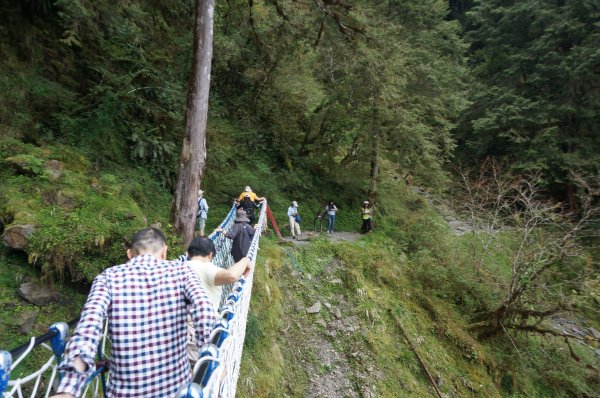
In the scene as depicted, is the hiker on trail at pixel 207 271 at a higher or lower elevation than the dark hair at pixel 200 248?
lower

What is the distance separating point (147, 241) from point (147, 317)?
312 mm

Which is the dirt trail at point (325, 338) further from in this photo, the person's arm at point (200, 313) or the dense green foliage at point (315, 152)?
the person's arm at point (200, 313)

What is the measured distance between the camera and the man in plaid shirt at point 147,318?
1244mm

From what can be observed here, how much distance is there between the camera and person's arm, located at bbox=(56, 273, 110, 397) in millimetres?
1058

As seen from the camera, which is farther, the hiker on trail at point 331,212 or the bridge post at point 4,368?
the hiker on trail at point 331,212

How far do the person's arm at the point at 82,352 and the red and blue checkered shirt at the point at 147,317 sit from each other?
2 centimetres

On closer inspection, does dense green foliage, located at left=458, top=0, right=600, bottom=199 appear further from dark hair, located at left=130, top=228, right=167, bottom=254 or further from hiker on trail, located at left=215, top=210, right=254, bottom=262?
dark hair, located at left=130, top=228, right=167, bottom=254

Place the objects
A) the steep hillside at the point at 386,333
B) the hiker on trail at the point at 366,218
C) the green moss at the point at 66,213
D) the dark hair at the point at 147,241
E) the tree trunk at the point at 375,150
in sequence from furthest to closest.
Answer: the hiker on trail at the point at 366,218 < the tree trunk at the point at 375,150 < the steep hillside at the point at 386,333 < the green moss at the point at 66,213 < the dark hair at the point at 147,241

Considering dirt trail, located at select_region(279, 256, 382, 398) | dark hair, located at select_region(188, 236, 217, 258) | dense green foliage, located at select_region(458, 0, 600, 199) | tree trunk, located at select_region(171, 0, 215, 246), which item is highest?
dense green foliage, located at select_region(458, 0, 600, 199)

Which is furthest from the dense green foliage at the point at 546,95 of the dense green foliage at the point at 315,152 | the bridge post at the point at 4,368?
the bridge post at the point at 4,368

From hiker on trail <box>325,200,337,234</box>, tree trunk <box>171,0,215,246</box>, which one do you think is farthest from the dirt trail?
hiker on trail <box>325,200,337,234</box>

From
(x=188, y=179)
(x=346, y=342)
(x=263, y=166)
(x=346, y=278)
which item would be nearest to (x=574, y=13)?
(x=263, y=166)

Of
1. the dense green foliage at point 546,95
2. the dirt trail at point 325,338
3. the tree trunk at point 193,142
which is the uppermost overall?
the dense green foliage at point 546,95

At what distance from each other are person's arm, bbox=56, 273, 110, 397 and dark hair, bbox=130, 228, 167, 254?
276 millimetres
